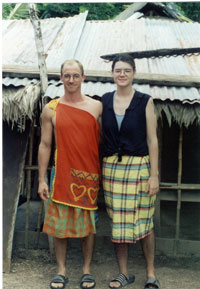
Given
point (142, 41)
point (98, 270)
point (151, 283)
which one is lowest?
point (98, 270)

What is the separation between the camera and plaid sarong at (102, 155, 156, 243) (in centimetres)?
299

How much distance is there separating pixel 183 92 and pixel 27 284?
2473 mm

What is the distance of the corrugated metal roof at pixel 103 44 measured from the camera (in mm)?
3656

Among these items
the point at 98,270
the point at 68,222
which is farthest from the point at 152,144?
the point at 98,270

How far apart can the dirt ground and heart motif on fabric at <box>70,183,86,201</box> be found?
929 millimetres

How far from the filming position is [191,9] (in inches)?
550

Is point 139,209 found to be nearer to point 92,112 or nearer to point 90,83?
point 92,112

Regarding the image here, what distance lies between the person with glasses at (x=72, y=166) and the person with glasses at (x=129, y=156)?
149 millimetres

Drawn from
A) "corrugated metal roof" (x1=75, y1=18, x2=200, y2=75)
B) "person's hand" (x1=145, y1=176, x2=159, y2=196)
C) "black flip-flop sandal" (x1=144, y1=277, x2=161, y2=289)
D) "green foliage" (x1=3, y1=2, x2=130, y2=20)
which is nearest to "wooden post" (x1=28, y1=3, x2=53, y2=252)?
"corrugated metal roof" (x1=75, y1=18, x2=200, y2=75)

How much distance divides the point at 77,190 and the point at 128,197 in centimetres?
45

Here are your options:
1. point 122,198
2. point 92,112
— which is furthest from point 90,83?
point 122,198

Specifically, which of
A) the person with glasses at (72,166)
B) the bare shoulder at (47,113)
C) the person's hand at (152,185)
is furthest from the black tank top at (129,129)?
the bare shoulder at (47,113)

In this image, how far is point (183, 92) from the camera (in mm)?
3539

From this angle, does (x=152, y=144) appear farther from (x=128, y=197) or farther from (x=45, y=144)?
(x=45, y=144)
